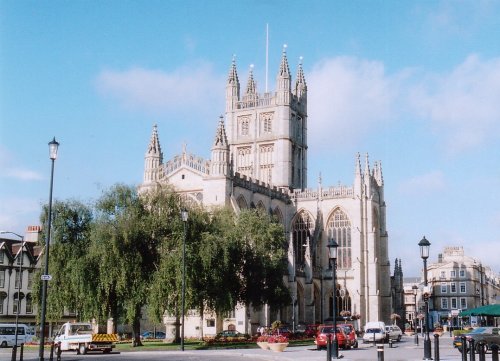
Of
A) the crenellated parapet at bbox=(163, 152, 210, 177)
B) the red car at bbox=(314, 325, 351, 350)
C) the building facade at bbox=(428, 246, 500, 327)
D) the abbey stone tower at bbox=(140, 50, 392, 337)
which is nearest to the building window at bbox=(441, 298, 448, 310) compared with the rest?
the building facade at bbox=(428, 246, 500, 327)

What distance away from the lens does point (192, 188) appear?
68000 mm

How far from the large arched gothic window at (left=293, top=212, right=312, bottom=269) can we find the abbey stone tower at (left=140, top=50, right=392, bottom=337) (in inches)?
4.7

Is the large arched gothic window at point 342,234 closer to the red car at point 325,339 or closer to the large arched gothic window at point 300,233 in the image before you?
the large arched gothic window at point 300,233

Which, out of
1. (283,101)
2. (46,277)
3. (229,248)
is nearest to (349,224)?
(283,101)

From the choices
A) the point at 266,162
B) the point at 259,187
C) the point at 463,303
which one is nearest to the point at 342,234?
the point at 259,187

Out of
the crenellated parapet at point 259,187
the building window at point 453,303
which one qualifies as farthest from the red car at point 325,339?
the building window at point 453,303

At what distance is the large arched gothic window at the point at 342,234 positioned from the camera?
3103 inches

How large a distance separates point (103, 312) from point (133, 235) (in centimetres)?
505

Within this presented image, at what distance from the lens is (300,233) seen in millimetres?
81500

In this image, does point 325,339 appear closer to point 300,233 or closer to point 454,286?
point 300,233

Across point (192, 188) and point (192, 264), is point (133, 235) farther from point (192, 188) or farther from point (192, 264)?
point (192, 188)

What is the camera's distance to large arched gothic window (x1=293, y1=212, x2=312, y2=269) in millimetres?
80750

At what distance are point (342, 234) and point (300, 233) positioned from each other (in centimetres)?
513

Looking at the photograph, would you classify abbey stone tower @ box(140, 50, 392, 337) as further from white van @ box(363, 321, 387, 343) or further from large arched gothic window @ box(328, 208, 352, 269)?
white van @ box(363, 321, 387, 343)
